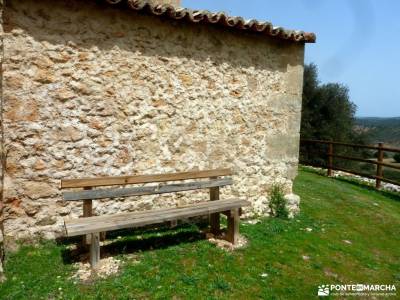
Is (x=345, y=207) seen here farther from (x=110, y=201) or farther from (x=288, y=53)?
(x=110, y=201)

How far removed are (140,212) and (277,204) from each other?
9.08ft

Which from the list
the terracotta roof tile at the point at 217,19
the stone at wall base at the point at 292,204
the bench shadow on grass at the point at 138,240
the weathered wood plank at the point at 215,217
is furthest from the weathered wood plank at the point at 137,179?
the terracotta roof tile at the point at 217,19

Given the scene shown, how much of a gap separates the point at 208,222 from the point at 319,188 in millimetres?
4652

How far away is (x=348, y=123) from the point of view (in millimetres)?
17734

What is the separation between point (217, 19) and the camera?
533cm

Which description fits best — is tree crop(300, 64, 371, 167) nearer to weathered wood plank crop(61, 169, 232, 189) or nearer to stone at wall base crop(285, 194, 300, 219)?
stone at wall base crop(285, 194, 300, 219)

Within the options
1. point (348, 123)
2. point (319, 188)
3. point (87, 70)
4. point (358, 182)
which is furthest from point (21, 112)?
point (348, 123)

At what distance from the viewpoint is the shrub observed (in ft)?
20.9

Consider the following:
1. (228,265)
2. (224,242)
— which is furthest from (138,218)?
(224,242)

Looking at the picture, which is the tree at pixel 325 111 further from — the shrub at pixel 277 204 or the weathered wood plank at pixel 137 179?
the weathered wood plank at pixel 137 179

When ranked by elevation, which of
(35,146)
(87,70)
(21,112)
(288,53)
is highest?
(288,53)

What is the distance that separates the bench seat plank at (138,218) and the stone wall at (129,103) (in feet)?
2.31

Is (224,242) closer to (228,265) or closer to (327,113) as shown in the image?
(228,265)

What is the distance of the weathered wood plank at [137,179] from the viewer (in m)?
4.25
